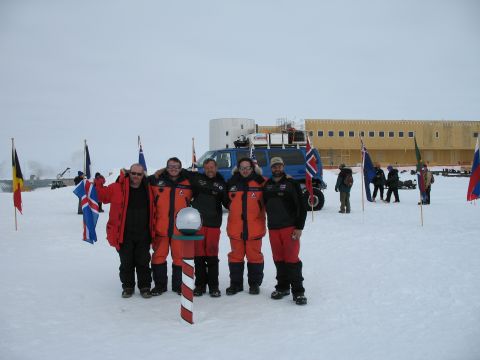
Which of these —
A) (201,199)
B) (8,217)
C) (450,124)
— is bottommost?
(8,217)

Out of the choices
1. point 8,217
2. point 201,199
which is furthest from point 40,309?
point 8,217

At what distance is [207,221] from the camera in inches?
212

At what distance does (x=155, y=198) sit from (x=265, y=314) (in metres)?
1.95

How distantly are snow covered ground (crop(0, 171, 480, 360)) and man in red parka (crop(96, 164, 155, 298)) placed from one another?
1.24 feet

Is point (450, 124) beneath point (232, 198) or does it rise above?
above

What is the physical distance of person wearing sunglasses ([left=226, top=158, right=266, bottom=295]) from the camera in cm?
530

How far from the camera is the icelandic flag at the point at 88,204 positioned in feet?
19.6

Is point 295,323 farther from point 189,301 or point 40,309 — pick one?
point 40,309

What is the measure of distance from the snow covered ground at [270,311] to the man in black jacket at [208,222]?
224 millimetres

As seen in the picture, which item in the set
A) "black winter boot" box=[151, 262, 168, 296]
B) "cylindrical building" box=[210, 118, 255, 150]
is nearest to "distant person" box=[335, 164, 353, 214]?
"black winter boot" box=[151, 262, 168, 296]

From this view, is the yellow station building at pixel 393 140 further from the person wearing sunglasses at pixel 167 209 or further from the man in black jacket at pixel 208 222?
the person wearing sunglasses at pixel 167 209

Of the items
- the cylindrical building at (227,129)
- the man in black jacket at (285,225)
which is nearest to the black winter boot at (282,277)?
the man in black jacket at (285,225)

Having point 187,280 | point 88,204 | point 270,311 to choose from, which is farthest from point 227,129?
point 187,280

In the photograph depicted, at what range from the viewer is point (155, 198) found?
5.31 meters
